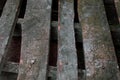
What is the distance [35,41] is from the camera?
155cm

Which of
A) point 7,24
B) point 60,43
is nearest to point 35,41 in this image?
point 60,43

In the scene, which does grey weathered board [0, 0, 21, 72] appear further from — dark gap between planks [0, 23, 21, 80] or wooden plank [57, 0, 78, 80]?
wooden plank [57, 0, 78, 80]

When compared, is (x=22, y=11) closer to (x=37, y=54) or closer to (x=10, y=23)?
(x=10, y=23)

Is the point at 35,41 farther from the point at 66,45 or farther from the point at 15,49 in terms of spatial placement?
the point at 15,49

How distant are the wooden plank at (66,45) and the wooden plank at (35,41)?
9 centimetres

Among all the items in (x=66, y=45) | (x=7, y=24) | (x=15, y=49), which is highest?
(x=7, y=24)

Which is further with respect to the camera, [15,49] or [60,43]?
[15,49]

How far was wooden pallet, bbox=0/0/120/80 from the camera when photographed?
52.1 inches

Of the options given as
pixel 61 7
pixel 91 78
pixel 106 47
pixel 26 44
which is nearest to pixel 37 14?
pixel 61 7

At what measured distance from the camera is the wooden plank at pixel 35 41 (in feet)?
4.34

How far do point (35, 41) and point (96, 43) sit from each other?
0.44 m

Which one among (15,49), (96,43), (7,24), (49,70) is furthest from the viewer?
(15,49)

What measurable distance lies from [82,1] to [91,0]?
0.08m

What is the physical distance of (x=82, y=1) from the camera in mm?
1919
